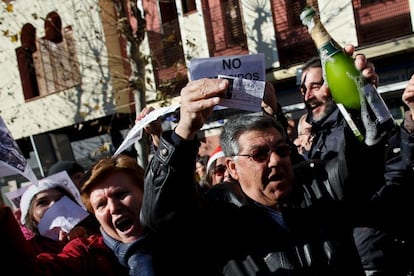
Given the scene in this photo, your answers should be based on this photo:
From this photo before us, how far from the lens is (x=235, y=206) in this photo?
7.95ft

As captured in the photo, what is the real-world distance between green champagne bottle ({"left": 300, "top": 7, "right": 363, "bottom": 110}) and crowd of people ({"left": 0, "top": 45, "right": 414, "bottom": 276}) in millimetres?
71

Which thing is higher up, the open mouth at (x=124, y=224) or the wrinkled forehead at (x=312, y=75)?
the wrinkled forehead at (x=312, y=75)

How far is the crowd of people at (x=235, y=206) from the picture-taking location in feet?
6.90

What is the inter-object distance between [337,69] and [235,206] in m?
0.75

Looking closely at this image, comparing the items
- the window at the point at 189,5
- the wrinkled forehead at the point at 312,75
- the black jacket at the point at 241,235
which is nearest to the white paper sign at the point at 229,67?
the black jacket at the point at 241,235

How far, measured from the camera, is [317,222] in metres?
2.40

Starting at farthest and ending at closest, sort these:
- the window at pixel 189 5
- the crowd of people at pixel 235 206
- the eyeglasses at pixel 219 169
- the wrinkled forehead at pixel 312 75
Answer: the window at pixel 189 5 < the eyeglasses at pixel 219 169 < the wrinkled forehead at pixel 312 75 < the crowd of people at pixel 235 206

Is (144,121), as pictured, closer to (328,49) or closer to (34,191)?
(328,49)

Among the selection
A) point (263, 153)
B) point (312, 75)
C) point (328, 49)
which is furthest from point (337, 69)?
point (312, 75)

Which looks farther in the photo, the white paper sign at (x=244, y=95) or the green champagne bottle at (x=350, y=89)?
the green champagne bottle at (x=350, y=89)

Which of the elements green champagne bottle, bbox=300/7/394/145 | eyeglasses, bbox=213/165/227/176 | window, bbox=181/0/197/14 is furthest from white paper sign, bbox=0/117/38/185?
window, bbox=181/0/197/14

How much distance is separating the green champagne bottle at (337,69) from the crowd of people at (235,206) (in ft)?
0.23

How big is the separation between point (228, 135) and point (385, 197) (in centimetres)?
82

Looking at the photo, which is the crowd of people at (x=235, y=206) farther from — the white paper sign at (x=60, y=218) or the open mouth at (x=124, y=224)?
the white paper sign at (x=60, y=218)
